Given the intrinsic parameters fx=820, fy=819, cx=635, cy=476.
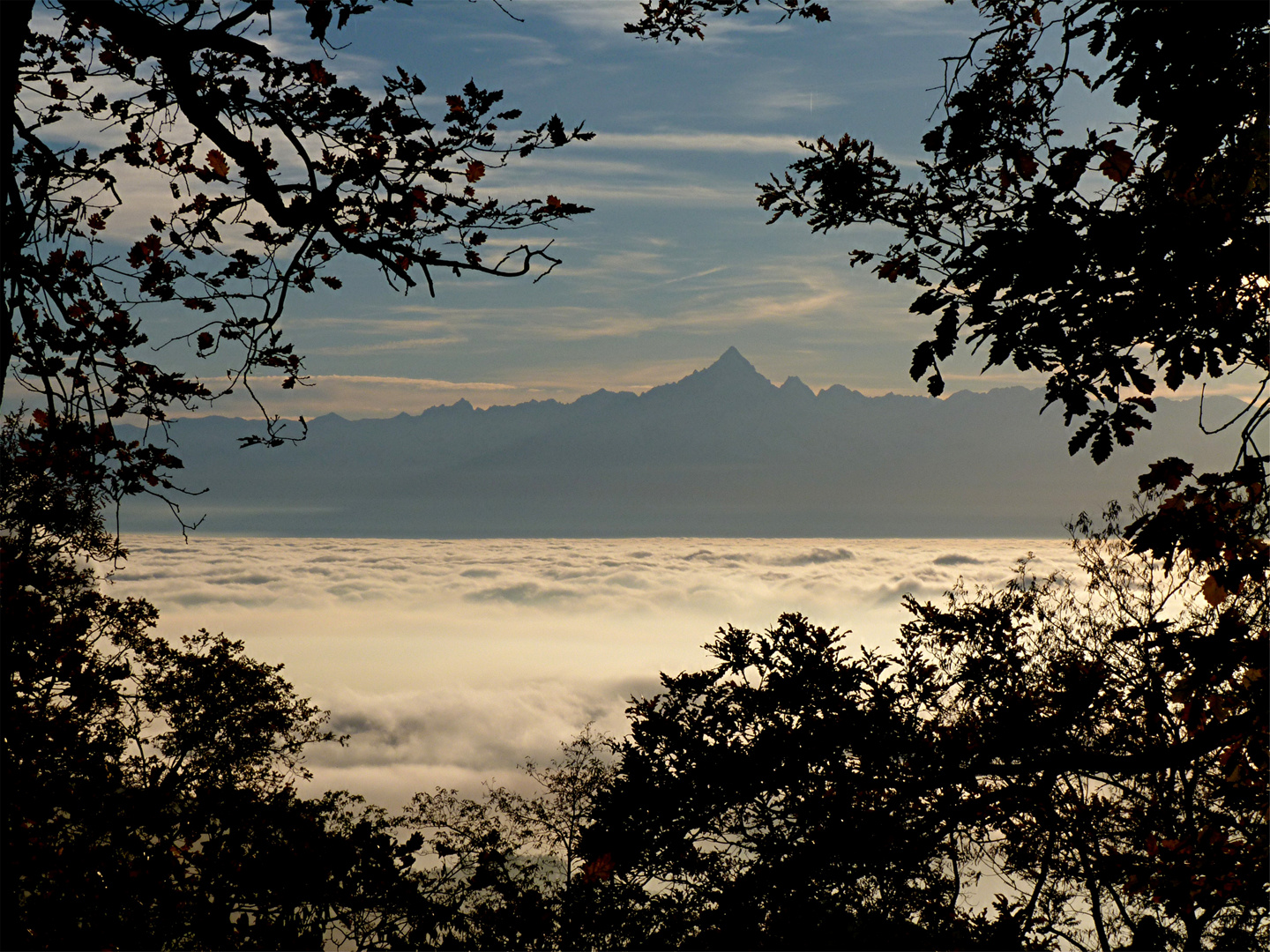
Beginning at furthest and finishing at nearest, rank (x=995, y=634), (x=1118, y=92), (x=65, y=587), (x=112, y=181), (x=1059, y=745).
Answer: (x=65, y=587)
(x=995, y=634)
(x=112, y=181)
(x=1059, y=745)
(x=1118, y=92)

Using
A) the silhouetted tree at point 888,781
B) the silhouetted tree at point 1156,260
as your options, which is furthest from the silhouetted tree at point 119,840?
the silhouetted tree at point 1156,260

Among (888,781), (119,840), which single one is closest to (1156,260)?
(888,781)

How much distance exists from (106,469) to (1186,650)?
8.01 metres

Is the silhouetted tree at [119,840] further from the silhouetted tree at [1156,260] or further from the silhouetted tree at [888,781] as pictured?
→ the silhouetted tree at [1156,260]

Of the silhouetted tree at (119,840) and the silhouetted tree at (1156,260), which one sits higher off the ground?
the silhouetted tree at (1156,260)

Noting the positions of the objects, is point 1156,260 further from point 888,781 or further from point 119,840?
point 119,840

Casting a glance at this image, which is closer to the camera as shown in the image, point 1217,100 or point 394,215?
point 1217,100

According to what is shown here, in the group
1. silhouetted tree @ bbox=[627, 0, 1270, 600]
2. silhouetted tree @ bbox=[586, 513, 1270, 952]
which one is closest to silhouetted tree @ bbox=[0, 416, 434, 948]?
silhouetted tree @ bbox=[586, 513, 1270, 952]

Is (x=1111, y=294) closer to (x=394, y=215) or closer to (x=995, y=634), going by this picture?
(x=394, y=215)

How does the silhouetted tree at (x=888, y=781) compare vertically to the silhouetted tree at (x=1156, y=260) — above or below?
below

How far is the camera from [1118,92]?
4.89 m

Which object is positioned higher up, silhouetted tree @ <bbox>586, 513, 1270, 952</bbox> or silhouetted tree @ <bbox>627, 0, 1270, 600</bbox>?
silhouetted tree @ <bbox>627, 0, 1270, 600</bbox>

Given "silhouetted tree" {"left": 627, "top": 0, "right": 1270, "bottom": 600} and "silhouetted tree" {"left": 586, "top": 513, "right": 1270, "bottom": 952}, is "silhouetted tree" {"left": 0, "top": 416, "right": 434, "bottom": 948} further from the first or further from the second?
"silhouetted tree" {"left": 627, "top": 0, "right": 1270, "bottom": 600}

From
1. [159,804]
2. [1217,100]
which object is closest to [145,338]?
[159,804]
